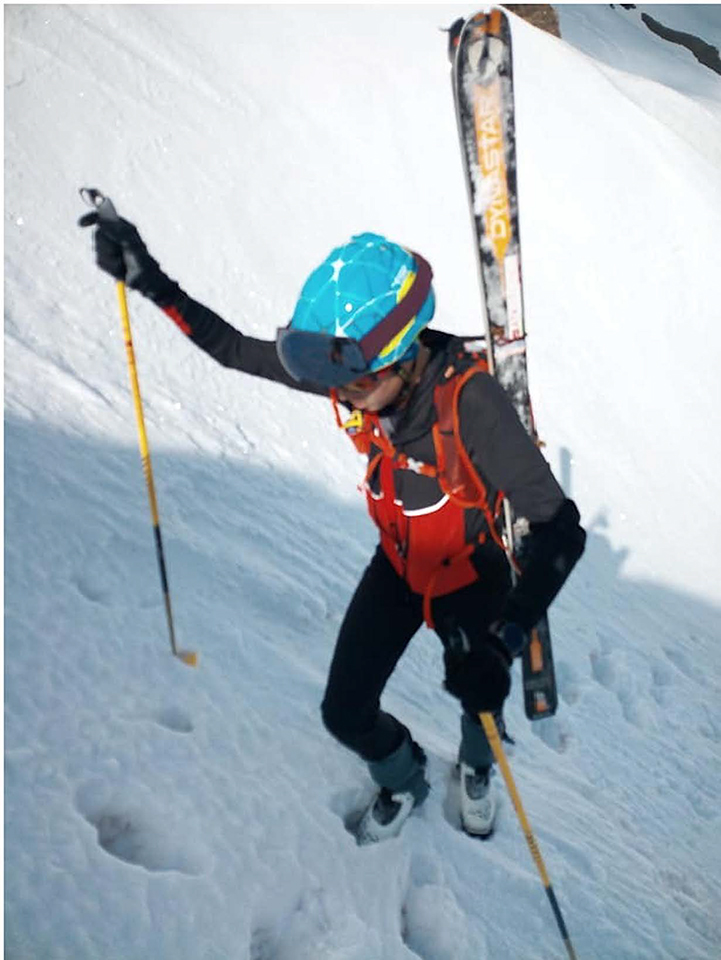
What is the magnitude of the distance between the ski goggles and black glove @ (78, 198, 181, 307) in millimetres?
775

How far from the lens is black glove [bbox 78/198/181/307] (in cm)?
290

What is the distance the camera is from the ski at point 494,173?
4.63m

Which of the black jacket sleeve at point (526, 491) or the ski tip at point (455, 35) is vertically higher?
the ski tip at point (455, 35)

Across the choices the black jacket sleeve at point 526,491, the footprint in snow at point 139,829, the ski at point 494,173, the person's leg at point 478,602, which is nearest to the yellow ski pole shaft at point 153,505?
the footprint in snow at point 139,829

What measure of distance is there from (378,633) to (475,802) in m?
1.06

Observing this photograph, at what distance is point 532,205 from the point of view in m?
12.0

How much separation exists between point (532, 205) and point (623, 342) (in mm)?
2737

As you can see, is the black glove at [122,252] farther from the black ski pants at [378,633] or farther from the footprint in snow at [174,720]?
the footprint in snow at [174,720]

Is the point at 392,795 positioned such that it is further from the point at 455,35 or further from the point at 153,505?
the point at 455,35

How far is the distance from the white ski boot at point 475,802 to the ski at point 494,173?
1.97m

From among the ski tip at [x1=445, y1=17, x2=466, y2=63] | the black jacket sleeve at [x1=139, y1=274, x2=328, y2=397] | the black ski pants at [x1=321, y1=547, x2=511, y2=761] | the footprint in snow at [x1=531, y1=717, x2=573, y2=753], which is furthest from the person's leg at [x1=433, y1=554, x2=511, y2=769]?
the ski tip at [x1=445, y1=17, x2=466, y2=63]

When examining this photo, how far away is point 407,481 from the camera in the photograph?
280 cm

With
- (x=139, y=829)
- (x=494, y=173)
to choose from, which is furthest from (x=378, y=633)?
(x=494, y=173)

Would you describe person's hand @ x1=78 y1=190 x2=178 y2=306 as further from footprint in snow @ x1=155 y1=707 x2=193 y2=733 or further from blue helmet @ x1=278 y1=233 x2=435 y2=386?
footprint in snow @ x1=155 y1=707 x2=193 y2=733
